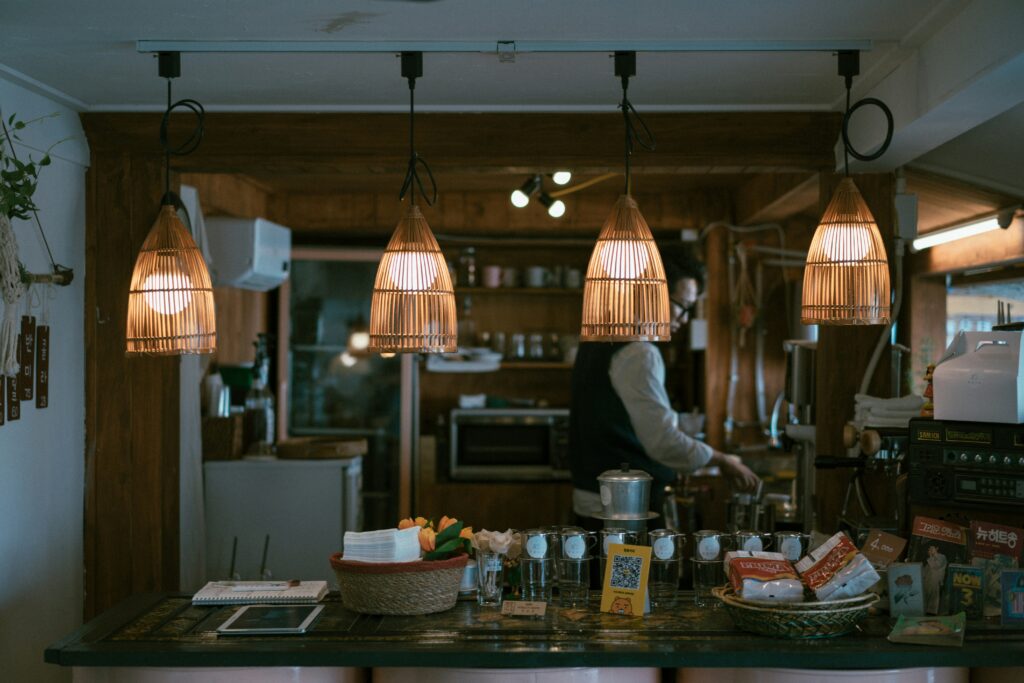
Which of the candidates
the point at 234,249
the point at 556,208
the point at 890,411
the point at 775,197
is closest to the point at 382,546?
the point at 890,411

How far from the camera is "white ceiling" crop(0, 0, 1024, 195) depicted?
268cm

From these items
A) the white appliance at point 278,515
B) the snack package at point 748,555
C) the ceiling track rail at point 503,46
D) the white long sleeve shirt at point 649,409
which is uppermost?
the ceiling track rail at point 503,46

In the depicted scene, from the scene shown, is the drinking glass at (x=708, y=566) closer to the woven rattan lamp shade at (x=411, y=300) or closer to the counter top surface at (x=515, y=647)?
the counter top surface at (x=515, y=647)

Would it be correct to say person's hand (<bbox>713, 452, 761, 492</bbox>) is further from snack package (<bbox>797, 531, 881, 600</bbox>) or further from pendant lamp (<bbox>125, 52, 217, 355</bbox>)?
pendant lamp (<bbox>125, 52, 217, 355</bbox>)

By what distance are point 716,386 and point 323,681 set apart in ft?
13.6

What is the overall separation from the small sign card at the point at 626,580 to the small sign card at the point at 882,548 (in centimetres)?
63

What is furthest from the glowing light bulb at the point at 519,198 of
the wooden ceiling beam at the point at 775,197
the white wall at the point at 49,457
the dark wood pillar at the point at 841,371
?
the white wall at the point at 49,457

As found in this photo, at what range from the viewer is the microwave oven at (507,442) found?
6262 millimetres

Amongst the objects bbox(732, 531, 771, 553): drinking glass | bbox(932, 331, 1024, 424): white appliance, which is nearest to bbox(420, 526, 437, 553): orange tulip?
bbox(732, 531, 771, 553): drinking glass

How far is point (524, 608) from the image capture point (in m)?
2.70

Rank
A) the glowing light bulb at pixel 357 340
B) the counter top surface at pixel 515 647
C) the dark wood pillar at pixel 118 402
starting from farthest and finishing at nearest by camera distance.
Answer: the glowing light bulb at pixel 357 340, the dark wood pillar at pixel 118 402, the counter top surface at pixel 515 647

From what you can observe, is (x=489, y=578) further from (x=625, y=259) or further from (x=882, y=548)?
(x=882, y=548)

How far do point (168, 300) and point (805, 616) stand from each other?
1.87 meters

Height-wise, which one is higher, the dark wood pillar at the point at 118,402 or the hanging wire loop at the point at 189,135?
the hanging wire loop at the point at 189,135
